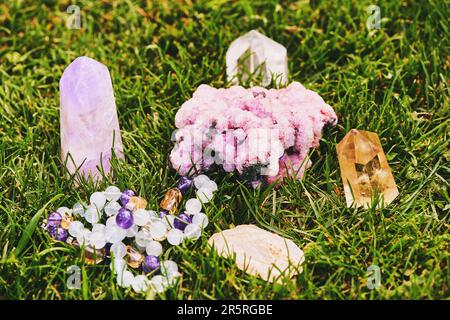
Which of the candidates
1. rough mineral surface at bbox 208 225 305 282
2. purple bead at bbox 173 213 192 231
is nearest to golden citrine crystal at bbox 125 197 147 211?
purple bead at bbox 173 213 192 231

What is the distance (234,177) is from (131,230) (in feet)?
1.37

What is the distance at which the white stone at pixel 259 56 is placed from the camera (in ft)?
9.39

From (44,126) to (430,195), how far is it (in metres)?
1.44

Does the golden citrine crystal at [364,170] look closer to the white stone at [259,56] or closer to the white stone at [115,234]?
the white stone at [259,56]

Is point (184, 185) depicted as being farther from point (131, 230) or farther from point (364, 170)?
Answer: point (364, 170)

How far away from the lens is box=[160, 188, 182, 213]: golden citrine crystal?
239 centimetres

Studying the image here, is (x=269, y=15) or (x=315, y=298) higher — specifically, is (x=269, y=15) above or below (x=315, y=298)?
above

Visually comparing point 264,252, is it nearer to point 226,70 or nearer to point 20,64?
point 226,70

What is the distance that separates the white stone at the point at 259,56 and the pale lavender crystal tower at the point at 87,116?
622mm

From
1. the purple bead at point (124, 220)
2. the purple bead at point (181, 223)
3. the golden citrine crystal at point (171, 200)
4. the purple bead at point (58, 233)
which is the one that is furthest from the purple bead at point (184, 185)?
the purple bead at point (58, 233)

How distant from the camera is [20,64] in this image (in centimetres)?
309

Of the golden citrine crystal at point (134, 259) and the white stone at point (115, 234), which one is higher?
the white stone at point (115, 234)
